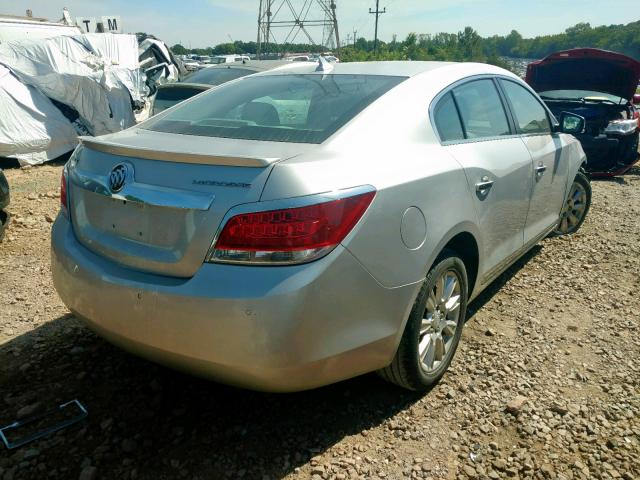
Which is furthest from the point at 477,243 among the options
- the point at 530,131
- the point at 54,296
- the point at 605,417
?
the point at 54,296

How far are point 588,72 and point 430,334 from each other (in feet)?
24.3

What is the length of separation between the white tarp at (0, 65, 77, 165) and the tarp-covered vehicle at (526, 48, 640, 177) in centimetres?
763

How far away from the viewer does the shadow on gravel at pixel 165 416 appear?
2.20 meters

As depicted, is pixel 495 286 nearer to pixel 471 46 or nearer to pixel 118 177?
pixel 118 177

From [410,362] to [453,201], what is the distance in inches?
30.3

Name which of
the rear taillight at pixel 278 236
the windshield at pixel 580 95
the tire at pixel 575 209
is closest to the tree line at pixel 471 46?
the windshield at pixel 580 95

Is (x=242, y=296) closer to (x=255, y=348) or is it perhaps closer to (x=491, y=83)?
(x=255, y=348)

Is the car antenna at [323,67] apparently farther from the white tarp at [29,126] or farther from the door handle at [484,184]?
the white tarp at [29,126]

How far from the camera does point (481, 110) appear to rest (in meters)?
3.17

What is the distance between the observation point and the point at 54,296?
3.77 m

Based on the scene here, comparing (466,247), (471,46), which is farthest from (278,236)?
(471,46)

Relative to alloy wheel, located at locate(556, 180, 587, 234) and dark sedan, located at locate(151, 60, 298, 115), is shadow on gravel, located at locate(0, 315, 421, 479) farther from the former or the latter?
dark sedan, located at locate(151, 60, 298, 115)

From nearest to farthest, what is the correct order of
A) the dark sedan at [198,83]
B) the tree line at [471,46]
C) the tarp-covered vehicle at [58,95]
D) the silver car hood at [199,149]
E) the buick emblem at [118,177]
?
the silver car hood at [199,149], the buick emblem at [118,177], the dark sedan at [198,83], the tarp-covered vehicle at [58,95], the tree line at [471,46]

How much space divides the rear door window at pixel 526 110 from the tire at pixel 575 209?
1.25 meters
